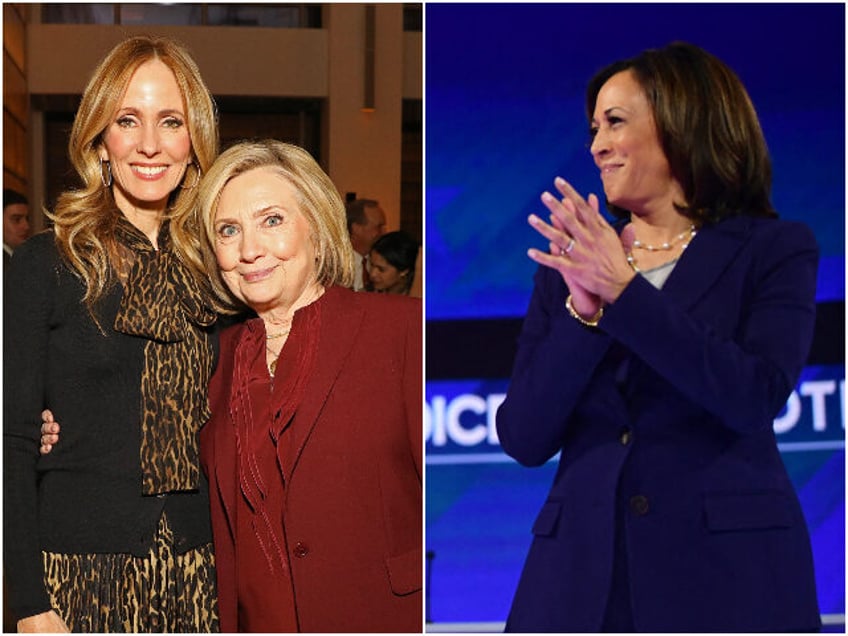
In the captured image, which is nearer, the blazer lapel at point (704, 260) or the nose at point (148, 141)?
the blazer lapel at point (704, 260)

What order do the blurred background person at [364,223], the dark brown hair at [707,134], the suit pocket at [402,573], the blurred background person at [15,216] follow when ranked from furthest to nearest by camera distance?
the blurred background person at [15,216], the blurred background person at [364,223], the suit pocket at [402,573], the dark brown hair at [707,134]

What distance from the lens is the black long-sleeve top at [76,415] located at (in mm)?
2736

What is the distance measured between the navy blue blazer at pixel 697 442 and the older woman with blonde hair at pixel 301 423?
45 cm

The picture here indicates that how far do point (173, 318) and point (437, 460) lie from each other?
0.79 metres

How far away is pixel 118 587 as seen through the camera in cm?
280

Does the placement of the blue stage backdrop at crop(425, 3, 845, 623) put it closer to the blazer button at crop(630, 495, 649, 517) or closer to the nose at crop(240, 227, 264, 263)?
the blazer button at crop(630, 495, 649, 517)

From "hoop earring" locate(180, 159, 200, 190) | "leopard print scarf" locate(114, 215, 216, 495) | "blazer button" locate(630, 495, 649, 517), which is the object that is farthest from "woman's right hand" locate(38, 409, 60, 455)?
"blazer button" locate(630, 495, 649, 517)

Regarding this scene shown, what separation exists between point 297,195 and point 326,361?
42 cm

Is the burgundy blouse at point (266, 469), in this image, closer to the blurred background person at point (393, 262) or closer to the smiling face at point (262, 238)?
the smiling face at point (262, 238)

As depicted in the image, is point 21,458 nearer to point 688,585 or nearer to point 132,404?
point 132,404

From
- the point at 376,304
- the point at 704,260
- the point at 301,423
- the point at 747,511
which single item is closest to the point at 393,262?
the point at 376,304

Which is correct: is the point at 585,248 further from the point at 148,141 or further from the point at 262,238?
the point at 148,141

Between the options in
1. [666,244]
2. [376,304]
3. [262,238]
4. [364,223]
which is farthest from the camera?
[364,223]

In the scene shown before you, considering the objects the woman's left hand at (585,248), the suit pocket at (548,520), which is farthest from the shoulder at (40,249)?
the suit pocket at (548,520)
